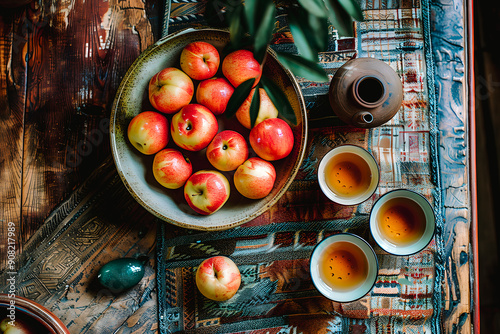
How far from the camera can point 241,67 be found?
81cm

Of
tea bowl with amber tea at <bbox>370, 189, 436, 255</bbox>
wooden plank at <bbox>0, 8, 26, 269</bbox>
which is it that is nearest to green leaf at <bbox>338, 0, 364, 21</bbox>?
tea bowl with amber tea at <bbox>370, 189, 436, 255</bbox>

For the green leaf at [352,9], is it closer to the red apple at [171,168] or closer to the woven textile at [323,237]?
the woven textile at [323,237]

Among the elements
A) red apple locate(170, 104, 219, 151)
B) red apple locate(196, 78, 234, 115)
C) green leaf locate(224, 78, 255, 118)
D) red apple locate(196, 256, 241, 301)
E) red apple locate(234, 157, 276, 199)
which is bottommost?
red apple locate(196, 256, 241, 301)

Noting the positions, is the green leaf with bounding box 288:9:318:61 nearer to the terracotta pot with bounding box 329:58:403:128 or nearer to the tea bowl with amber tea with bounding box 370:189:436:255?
the terracotta pot with bounding box 329:58:403:128

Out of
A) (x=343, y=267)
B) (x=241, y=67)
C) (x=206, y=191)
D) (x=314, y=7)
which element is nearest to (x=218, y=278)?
(x=206, y=191)

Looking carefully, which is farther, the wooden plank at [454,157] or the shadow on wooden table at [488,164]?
the shadow on wooden table at [488,164]

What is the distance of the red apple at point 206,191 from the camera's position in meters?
0.79

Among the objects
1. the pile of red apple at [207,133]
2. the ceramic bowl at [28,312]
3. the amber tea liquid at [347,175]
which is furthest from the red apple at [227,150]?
the ceramic bowl at [28,312]

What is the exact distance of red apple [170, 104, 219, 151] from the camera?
2.59ft

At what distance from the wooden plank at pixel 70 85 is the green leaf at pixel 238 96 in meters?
0.39

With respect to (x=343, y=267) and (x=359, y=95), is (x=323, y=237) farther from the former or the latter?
(x=359, y=95)

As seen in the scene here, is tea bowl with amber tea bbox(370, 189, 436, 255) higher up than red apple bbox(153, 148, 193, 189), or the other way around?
red apple bbox(153, 148, 193, 189)

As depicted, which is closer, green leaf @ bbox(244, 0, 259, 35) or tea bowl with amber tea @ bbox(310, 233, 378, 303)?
green leaf @ bbox(244, 0, 259, 35)

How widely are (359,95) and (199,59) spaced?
0.41 metres
